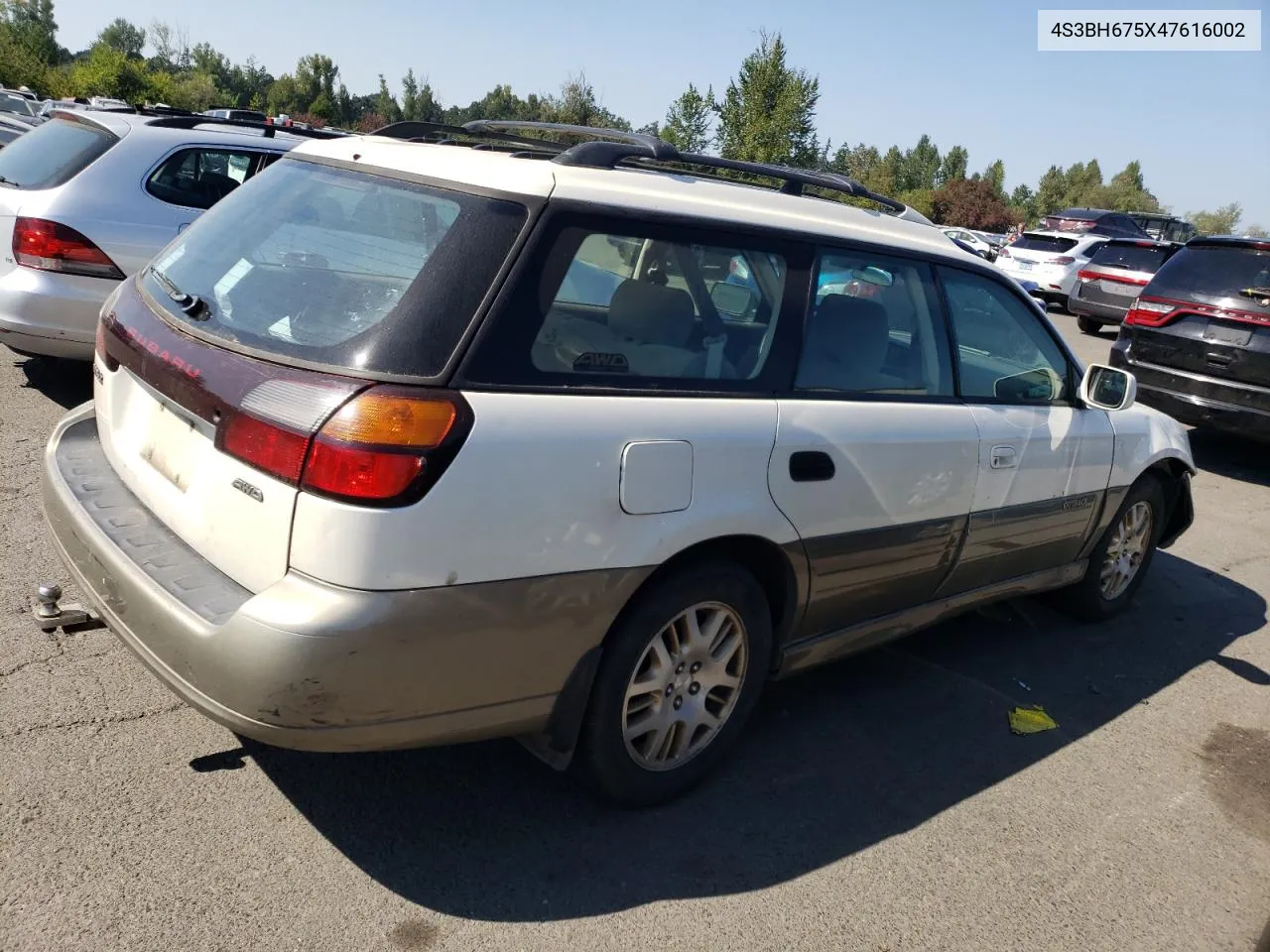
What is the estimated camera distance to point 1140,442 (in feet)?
15.9

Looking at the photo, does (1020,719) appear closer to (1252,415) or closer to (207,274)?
(207,274)

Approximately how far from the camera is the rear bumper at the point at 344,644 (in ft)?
7.50

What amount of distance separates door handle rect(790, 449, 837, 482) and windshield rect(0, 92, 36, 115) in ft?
85.2

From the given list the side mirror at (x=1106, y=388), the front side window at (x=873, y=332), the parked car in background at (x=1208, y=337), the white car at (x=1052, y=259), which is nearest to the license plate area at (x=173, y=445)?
the front side window at (x=873, y=332)

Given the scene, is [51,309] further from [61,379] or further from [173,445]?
[173,445]

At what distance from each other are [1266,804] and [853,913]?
1.88 m

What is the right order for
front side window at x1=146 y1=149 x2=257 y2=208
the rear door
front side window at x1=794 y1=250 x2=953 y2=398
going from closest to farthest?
the rear door, front side window at x1=794 y1=250 x2=953 y2=398, front side window at x1=146 y1=149 x2=257 y2=208

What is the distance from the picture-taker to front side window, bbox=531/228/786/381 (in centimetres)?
262

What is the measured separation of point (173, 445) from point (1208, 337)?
26.1ft

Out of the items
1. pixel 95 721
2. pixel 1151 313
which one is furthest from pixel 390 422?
pixel 1151 313

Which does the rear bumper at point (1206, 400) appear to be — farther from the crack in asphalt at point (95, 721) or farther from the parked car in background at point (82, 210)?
the crack in asphalt at point (95, 721)

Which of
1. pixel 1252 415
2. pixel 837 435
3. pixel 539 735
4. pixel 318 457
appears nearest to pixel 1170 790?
pixel 837 435

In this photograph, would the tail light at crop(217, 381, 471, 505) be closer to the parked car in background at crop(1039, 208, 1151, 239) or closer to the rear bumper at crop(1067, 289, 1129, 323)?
the rear bumper at crop(1067, 289, 1129, 323)

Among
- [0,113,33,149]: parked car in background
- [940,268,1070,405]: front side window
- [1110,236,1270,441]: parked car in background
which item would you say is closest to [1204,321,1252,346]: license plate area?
[1110,236,1270,441]: parked car in background
